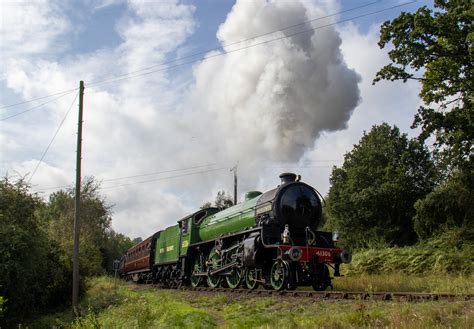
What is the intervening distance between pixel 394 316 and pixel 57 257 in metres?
19.8

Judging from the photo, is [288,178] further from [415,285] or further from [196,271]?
[196,271]

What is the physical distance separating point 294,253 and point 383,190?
25.6 metres

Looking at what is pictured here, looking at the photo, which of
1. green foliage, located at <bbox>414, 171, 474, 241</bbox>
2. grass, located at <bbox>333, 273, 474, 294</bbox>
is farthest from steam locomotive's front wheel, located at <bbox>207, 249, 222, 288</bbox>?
green foliage, located at <bbox>414, 171, 474, 241</bbox>

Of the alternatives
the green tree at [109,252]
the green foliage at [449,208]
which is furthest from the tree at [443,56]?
the green tree at [109,252]

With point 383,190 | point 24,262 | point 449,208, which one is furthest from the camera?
point 383,190

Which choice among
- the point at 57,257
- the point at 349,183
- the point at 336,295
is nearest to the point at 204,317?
the point at 336,295

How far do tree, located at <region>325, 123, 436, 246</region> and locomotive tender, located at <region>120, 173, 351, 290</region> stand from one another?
20.6m

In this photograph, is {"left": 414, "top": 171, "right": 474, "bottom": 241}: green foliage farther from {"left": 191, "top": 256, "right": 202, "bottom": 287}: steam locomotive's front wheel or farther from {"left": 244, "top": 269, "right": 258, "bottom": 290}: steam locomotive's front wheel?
{"left": 191, "top": 256, "right": 202, "bottom": 287}: steam locomotive's front wheel

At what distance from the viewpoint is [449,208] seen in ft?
76.8

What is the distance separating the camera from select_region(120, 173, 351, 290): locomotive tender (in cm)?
1330

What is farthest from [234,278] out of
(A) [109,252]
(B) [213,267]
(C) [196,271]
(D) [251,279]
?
(A) [109,252]

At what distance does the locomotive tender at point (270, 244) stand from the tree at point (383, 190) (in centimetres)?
2057

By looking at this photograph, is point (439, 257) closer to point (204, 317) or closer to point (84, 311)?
point (204, 317)

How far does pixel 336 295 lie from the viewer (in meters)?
10.7
